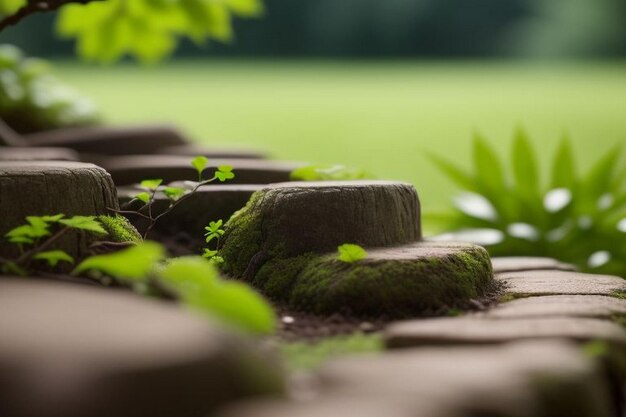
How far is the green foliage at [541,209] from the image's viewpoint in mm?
3930

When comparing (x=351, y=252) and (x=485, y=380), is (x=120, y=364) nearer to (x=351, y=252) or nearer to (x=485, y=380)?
(x=485, y=380)

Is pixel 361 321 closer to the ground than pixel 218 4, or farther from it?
closer to the ground

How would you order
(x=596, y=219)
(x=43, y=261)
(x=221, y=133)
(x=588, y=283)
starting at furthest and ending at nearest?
1. (x=221, y=133)
2. (x=596, y=219)
3. (x=588, y=283)
4. (x=43, y=261)

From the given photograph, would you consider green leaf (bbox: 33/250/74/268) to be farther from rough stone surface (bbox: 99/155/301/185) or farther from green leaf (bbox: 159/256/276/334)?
rough stone surface (bbox: 99/155/301/185)

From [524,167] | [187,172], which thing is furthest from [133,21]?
[524,167]

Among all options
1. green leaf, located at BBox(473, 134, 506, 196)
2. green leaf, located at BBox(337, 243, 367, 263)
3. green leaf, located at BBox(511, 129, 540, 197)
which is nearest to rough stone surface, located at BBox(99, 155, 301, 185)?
green leaf, located at BBox(337, 243, 367, 263)

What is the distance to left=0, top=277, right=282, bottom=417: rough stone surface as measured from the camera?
41.3 inches

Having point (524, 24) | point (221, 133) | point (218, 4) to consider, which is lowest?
point (221, 133)

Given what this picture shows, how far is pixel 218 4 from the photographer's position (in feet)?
11.1

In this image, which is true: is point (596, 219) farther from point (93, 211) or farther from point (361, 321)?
point (93, 211)

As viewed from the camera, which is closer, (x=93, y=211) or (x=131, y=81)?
(x=93, y=211)

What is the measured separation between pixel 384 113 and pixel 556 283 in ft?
21.8

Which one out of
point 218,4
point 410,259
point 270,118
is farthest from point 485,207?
point 270,118

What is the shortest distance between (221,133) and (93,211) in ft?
18.5
